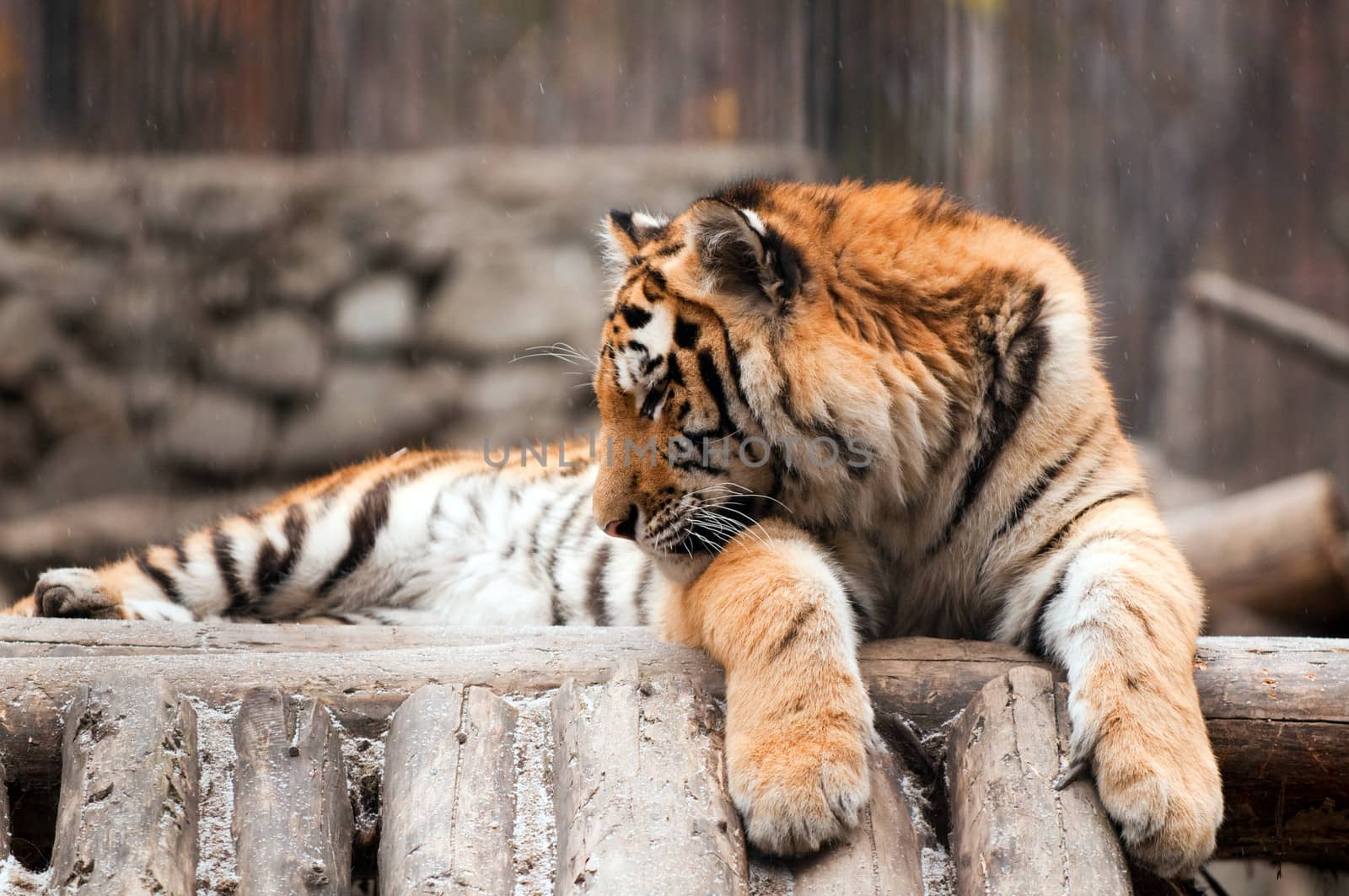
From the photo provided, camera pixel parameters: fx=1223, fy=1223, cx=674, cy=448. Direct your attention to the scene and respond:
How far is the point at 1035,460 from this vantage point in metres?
2.03

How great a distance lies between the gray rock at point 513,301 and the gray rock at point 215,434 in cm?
88

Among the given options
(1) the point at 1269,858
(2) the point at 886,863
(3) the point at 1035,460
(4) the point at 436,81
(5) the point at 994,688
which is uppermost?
(4) the point at 436,81

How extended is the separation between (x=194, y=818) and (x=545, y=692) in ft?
1.73

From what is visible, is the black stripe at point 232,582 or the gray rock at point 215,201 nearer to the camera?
the black stripe at point 232,582

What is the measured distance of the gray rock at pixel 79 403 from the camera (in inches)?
210

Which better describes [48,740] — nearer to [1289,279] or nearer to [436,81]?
[436,81]

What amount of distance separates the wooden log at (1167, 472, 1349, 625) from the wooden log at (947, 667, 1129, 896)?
2418 mm

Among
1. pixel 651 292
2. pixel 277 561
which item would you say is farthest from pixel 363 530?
pixel 651 292

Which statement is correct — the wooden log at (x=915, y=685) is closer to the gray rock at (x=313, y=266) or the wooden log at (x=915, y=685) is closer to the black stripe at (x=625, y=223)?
the black stripe at (x=625, y=223)

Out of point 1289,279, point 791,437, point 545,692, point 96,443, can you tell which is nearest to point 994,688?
point 791,437

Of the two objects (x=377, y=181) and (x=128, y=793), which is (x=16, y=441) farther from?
(x=128, y=793)

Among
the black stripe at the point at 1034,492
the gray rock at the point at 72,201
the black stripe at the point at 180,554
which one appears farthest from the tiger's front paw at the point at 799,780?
the gray rock at the point at 72,201

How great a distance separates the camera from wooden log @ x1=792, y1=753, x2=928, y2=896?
4.96ft

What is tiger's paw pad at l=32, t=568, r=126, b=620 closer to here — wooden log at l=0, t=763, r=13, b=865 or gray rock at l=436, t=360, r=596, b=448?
wooden log at l=0, t=763, r=13, b=865
